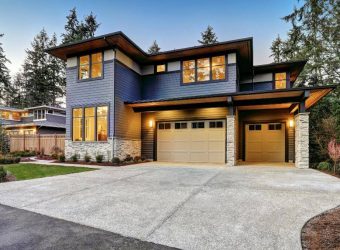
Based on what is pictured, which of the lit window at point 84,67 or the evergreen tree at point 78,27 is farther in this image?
the evergreen tree at point 78,27

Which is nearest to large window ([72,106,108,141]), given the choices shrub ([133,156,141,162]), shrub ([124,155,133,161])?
shrub ([124,155,133,161])

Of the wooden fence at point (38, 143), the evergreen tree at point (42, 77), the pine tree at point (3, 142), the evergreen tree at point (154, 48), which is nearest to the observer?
the wooden fence at point (38, 143)

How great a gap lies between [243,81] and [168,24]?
949 centimetres

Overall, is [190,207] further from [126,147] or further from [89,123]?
[89,123]

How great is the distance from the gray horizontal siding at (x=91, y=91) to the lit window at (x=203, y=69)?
4.83m

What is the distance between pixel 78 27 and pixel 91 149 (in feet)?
80.9

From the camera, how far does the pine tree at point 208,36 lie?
99.8 feet

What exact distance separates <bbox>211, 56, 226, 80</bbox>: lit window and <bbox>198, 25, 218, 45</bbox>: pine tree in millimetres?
19342

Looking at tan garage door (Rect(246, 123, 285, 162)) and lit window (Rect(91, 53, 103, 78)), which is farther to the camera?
tan garage door (Rect(246, 123, 285, 162))

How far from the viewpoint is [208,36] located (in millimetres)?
30469

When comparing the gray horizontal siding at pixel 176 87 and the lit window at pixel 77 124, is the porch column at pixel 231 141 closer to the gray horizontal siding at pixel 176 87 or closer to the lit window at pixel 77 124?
the gray horizontal siding at pixel 176 87

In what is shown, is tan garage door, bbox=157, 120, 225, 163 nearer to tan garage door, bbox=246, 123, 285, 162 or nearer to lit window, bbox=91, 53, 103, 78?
tan garage door, bbox=246, 123, 285, 162

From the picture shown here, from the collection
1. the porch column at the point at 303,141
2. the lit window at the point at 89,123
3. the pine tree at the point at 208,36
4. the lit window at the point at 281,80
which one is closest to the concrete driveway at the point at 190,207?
the porch column at the point at 303,141

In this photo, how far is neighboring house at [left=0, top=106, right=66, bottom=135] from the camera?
22934mm
